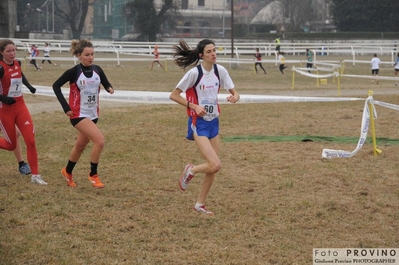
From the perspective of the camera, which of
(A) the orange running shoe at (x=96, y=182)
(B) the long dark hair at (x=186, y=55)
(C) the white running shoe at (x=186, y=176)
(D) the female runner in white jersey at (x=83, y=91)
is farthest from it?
(A) the orange running shoe at (x=96, y=182)

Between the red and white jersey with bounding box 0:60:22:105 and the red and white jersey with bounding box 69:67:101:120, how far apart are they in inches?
36.1

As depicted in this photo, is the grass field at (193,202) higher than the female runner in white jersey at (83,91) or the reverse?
the reverse

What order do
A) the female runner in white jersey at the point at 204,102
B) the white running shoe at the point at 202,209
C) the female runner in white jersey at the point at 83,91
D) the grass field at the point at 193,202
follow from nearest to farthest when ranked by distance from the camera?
1. the grass field at the point at 193,202
2. the female runner in white jersey at the point at 204,102
3. the white running shoe at the point at 202,209
4. the female runner in white jersey at the point at 83,91

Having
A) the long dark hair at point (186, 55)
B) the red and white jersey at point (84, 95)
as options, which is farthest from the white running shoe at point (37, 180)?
the long dark hair at point (186, 55)

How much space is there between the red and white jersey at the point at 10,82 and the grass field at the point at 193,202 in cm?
122

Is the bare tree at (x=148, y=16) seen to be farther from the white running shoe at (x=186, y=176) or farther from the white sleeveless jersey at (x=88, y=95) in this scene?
the white running shoe at (x=186, y=176)

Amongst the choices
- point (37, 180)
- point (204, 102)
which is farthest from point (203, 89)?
point (37, 180)

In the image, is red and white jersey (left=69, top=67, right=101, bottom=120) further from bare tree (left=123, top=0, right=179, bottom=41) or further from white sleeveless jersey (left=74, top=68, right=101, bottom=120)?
bare tree (left=123, top=0, right=179, bottom=41)

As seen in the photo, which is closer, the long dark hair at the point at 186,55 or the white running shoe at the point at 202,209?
the white running shoe at the point at 202,209

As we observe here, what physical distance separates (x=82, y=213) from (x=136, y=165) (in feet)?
9.83

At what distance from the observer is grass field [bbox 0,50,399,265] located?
613cm

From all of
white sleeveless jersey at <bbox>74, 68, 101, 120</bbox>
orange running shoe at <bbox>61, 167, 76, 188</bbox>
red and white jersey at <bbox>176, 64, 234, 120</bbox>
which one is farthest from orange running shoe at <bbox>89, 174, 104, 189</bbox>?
red and white jersey at <bbox>176, 64, 234, 120</bbox>

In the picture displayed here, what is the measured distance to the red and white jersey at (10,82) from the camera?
28.9ft

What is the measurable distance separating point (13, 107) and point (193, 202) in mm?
2807
